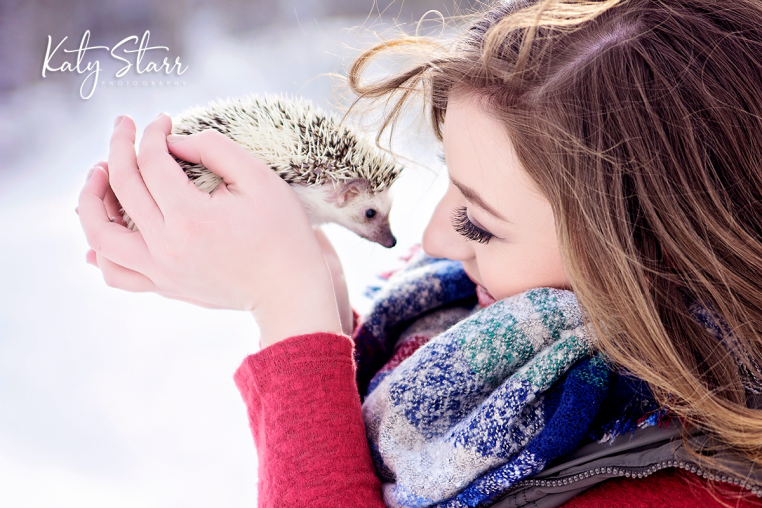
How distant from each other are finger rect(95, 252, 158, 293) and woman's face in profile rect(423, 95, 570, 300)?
20.0 inches

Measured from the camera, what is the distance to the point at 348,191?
118 cm

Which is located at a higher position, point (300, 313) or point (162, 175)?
point (162, 175)

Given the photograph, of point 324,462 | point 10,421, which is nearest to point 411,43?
point 324,462

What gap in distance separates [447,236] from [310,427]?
0.36 m

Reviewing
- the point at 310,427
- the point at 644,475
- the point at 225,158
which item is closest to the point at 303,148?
the point at 225,158

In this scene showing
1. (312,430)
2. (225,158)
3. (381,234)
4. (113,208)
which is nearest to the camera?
(312,430)

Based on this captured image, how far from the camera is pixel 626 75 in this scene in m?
0.63

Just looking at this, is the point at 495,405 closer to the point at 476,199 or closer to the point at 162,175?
the point at 476,199

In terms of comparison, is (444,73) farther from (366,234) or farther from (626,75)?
(366,234)

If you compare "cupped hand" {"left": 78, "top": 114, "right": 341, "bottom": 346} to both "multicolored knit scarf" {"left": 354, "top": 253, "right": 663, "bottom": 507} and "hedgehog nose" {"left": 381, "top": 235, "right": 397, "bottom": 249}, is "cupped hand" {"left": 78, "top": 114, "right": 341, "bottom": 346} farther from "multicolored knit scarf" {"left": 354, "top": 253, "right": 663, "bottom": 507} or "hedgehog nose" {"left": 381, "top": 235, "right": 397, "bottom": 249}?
"hedgehog nose" {"left": 381, "top": 235, "right": 397, "bottom": 249}

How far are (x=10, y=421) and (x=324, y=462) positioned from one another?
1.06 metres

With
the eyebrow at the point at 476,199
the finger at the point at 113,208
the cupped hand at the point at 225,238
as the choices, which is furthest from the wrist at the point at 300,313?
the finger at the point at 113,208

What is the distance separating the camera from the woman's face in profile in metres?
0.69

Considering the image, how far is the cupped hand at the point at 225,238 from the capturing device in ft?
2.54
